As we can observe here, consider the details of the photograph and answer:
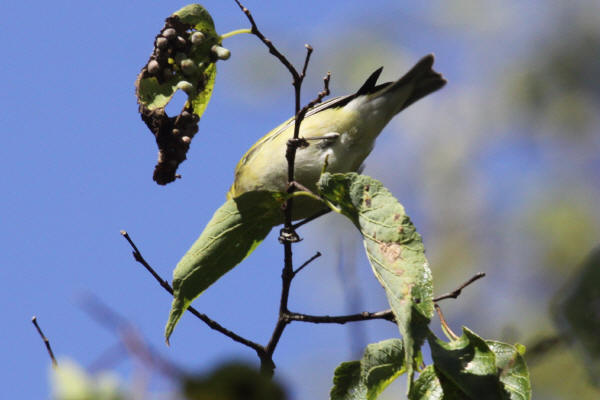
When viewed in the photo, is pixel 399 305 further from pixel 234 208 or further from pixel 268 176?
pixel 268 176

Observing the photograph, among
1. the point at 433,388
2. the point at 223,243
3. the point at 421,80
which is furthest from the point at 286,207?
the point at 421,80

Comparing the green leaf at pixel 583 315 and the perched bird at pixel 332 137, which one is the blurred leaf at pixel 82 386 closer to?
the green leaf at pixel 583 315

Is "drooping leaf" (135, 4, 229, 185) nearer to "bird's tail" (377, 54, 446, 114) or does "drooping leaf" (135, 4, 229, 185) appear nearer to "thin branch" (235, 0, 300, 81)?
"thin branch" (235, 0, 300, 81)

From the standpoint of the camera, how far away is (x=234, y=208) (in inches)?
117

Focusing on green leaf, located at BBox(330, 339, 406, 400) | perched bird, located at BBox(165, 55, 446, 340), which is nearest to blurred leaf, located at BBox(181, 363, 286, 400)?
green leaf, located at BBox(330, 339, 406, 400)

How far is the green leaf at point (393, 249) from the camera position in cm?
221

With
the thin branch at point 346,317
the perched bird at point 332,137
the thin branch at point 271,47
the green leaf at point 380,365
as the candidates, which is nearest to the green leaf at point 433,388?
the green leaf at point 380,365

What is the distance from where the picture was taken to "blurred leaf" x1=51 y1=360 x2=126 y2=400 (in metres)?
0.87

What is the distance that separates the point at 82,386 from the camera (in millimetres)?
879

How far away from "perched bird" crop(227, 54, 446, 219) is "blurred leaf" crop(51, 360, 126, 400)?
10.8ft

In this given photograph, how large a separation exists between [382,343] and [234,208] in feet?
2.77

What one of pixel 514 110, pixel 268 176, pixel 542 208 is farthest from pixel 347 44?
pixel 268 176

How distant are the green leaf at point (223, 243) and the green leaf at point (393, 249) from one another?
34cm

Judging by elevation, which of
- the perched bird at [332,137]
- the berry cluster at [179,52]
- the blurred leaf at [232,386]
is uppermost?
the berry cluster at [179,52]
